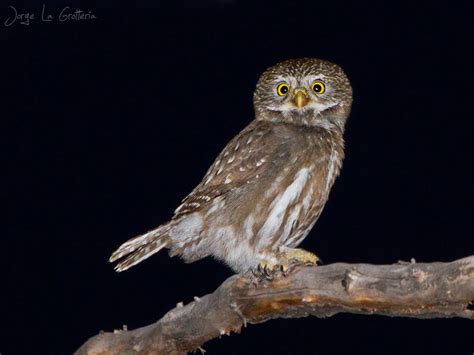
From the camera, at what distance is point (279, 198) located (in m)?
4.11

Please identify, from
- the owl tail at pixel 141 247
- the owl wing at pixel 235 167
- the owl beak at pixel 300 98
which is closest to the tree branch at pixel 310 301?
the owl tail at pixel 141 247

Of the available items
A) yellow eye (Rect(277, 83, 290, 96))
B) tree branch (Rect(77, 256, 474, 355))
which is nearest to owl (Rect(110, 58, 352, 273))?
yellow eye (Rect(277, 83, 290, 96))

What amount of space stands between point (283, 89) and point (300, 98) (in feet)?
0.53

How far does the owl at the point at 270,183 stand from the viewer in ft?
13.5

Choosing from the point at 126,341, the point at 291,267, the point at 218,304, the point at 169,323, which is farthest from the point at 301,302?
the point at 126,341

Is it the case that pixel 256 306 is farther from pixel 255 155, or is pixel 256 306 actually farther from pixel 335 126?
pixel 335 126

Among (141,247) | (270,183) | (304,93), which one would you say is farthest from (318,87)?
(141,247)

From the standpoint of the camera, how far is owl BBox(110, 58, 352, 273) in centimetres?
413

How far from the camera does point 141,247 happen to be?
14.0ft

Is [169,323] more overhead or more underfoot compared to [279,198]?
more underfoot

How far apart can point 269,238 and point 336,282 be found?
934mm

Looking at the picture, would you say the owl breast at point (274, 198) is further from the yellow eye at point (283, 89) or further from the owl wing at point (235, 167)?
the yellow eye at point (283, 89)

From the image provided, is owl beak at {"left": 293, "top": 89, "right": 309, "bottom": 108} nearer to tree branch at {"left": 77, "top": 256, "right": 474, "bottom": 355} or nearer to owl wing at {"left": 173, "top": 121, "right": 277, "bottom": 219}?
owl wing at {"left": 173, "top": 121, "right": 277, "bottom": 219}

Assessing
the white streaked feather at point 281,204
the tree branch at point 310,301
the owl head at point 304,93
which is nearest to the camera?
the tree branch at point 310,301
